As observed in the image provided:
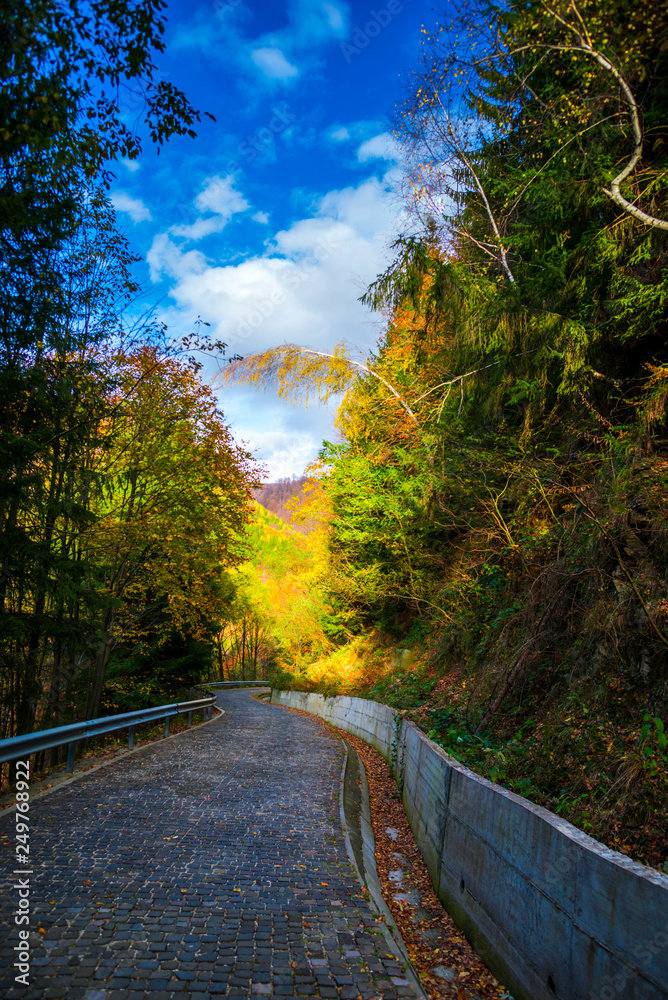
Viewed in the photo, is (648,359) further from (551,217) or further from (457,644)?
(457,644)

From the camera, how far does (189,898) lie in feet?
13.6

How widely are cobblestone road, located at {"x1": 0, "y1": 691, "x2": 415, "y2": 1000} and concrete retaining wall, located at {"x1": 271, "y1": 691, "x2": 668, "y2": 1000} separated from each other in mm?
871

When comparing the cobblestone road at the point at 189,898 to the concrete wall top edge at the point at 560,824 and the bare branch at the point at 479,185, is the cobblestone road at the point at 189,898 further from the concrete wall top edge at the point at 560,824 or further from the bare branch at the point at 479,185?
the bare branch at the point at 479,185

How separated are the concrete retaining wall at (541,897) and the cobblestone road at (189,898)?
0.87m

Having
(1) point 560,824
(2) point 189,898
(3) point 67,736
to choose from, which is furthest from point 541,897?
(3) point 67,736

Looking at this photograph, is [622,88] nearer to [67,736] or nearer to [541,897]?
[541,897]

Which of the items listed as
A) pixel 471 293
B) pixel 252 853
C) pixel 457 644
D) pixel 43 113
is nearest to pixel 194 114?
pixel 43 113

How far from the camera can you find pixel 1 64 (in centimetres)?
420

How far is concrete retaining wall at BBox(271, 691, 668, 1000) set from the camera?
247 centimetres
